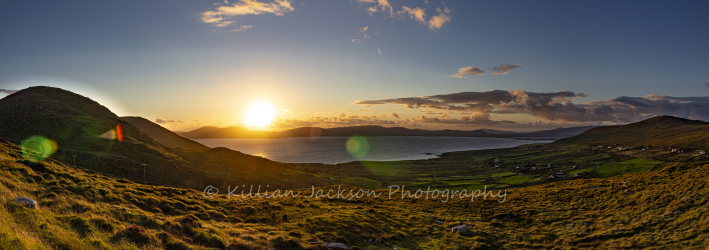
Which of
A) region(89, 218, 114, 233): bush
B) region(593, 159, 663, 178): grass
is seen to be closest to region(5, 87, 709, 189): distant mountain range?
region(89, 218, 114, 233): bush

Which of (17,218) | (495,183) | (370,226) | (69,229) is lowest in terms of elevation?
(495,183)

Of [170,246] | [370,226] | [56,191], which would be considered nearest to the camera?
[170,246]

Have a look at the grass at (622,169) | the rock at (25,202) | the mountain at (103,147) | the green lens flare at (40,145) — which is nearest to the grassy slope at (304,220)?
the rock at (25,202)

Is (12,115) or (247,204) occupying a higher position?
(12,115)

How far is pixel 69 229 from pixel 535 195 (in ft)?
249

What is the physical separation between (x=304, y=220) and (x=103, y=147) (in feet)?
253

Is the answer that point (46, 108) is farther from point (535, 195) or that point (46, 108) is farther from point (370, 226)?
point (535, 195)

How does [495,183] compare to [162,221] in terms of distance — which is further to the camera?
[495,183]

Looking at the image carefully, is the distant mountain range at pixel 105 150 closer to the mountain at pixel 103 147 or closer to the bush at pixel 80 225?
the mountain at pixel 103 147

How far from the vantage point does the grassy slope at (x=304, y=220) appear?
52.0 feet

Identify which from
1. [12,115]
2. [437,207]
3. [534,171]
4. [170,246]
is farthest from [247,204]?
[534,171]

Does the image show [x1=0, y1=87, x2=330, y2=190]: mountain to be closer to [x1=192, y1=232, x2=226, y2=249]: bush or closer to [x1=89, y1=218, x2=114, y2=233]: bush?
[x1=89, y1=218, x2=114, y2=233]: bush

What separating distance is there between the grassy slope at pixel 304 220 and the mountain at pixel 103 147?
2786cm

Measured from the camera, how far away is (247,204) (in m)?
38.9
